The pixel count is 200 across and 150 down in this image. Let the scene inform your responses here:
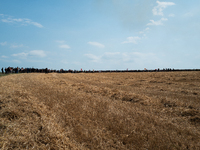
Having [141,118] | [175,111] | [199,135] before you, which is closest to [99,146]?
[141,118]

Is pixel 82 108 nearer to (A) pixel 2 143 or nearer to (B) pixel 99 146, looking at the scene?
(B) pixel 99 146

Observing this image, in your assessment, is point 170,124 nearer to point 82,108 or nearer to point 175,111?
point 175,111

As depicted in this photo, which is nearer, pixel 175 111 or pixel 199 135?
pixel 199 135

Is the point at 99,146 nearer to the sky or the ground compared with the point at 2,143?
nearer to the ground

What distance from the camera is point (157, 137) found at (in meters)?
4.61

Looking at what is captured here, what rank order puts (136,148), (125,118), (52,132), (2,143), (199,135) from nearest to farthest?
(2,143)
(136,148)
(52,132)
(199,135)
(125,118)

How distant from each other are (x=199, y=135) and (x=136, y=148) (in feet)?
8.04

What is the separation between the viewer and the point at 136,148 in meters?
4.15

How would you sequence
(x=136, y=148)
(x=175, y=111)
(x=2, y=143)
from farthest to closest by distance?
(x=175, y=111) < (x=136, y=148) < (x=2, y=143)

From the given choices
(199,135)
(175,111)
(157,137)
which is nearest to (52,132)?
(157,137)

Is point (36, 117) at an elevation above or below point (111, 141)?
above

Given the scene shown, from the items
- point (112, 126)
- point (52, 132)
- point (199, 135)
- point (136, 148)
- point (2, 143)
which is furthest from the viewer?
point (112, 126)

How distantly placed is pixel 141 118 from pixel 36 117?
440 cm

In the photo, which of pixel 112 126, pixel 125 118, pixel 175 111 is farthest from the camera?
pixel 175 111
